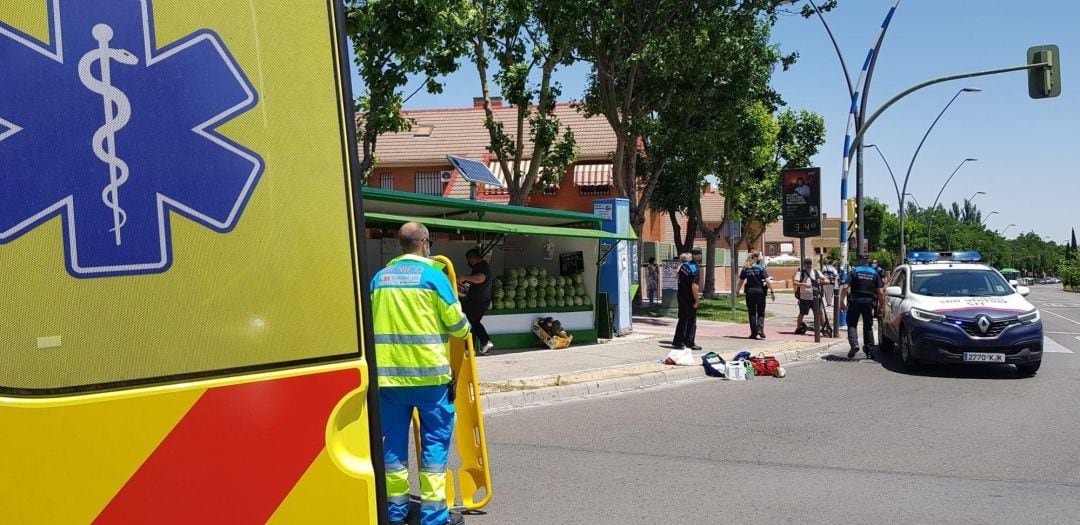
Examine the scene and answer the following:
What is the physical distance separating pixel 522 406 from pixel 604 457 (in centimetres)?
299

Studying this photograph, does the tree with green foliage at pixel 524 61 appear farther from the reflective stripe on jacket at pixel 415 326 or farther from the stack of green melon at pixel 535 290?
the reflective stripe on jacket at pixel 415 326

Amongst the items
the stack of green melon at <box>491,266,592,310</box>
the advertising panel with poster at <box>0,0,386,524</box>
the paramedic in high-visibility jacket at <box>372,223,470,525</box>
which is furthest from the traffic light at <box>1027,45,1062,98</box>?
the advertising panel with poster at <box>0,0,386,524</box>

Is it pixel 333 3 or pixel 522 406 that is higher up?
pixel 333 3

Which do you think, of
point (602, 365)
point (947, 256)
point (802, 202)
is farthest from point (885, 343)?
point (602, 365)

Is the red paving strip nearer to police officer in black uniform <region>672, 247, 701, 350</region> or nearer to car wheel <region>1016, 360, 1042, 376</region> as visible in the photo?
police officer in black uniform <region>672, 247, 701, 350</region>

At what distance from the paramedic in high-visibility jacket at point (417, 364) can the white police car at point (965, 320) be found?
9661mm

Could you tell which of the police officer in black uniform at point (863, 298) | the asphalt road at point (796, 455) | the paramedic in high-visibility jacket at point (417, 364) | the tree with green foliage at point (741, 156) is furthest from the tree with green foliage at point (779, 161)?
the paramedic in high-visibility jacket at point (417, 364)

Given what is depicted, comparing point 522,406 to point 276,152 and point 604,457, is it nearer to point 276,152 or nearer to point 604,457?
point 604,457

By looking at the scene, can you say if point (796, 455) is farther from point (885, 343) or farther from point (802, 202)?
point (802, 202)

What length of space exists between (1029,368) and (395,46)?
1080cm

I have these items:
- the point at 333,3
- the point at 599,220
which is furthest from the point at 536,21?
the point at 333,3

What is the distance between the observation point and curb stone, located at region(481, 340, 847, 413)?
1009cm

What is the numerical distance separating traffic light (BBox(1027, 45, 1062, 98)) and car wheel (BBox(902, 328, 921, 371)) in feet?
26.7

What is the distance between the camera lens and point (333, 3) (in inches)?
104
